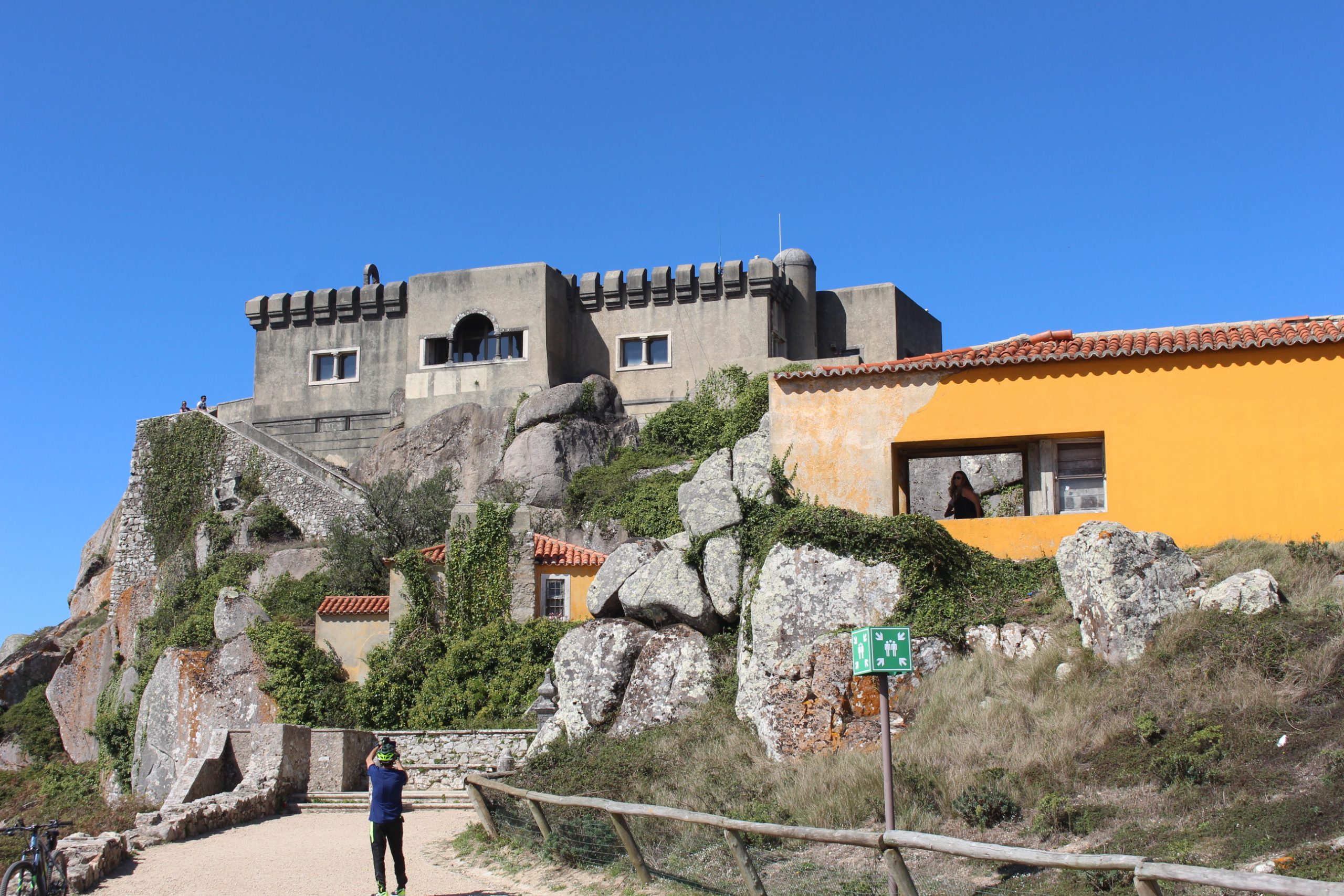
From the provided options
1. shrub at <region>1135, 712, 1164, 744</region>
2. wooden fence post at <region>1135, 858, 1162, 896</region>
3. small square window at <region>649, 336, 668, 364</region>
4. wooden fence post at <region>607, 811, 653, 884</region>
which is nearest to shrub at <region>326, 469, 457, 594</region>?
small square window at <region>649, 336, 668, 364</region>

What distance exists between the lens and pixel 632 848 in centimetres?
1015

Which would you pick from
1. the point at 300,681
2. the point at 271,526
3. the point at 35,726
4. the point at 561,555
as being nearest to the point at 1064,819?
the point at 561,555

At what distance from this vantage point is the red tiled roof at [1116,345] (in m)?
17.2

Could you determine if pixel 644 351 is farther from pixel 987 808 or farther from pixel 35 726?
pixel 987 808

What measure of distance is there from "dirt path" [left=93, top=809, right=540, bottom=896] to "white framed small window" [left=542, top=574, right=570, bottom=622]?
1066 centimetres

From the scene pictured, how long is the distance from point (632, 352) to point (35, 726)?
20674 millimetres

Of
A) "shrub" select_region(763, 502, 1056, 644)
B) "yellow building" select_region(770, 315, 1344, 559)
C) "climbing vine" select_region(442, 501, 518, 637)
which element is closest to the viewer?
"shrub" select_region(763, 502, 1056, 644)

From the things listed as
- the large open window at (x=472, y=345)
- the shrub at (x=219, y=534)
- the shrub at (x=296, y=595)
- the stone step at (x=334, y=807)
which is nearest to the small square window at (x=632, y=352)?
the large open window at (x=472, y=345)

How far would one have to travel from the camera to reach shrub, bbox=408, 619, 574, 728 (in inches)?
925

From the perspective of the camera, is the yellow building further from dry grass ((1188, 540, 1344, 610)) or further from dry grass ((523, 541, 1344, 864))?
dry grass ((523, 541, 1344, 864))

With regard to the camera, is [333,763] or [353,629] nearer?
[333,763]

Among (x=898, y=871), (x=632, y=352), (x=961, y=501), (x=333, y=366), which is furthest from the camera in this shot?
(x=333, y=366)

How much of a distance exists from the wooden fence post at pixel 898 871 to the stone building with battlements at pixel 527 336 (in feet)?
89.6

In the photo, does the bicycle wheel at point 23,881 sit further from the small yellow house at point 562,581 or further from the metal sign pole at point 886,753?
the small yellow house at point 562,581
